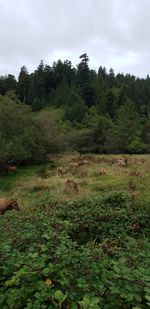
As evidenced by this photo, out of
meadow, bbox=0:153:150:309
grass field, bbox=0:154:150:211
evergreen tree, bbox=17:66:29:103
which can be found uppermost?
evergreen tree, bbox=17:66:29:103

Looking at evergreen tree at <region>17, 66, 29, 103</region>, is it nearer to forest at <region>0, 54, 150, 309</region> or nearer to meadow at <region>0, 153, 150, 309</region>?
forest at <region>0, 54, 150, 309</region>

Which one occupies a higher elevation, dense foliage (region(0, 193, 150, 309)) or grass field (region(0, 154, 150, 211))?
dense foliage (region(0, 193, 150, 309))

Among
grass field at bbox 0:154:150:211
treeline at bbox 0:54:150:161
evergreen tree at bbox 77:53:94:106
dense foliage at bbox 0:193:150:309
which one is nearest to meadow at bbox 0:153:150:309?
dense foliage at bbox 0:193:150:309

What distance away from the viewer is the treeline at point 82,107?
42.2m

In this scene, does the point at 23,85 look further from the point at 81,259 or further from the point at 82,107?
the point at 81,259

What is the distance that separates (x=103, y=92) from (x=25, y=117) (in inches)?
1741

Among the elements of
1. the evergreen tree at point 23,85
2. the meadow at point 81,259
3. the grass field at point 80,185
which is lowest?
the grass field at point 80,185

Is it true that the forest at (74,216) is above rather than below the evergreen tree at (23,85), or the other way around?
below

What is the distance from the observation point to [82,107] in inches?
2672

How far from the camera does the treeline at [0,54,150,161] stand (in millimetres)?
42156

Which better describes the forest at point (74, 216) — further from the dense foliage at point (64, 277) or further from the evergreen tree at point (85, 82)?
the evergreen tree at point (85, 82)

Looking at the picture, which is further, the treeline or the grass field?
the treeline

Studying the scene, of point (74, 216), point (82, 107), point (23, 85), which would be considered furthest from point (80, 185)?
point (23, 85)

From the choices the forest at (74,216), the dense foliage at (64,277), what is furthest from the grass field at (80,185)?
the dense foliage at (64,277)
